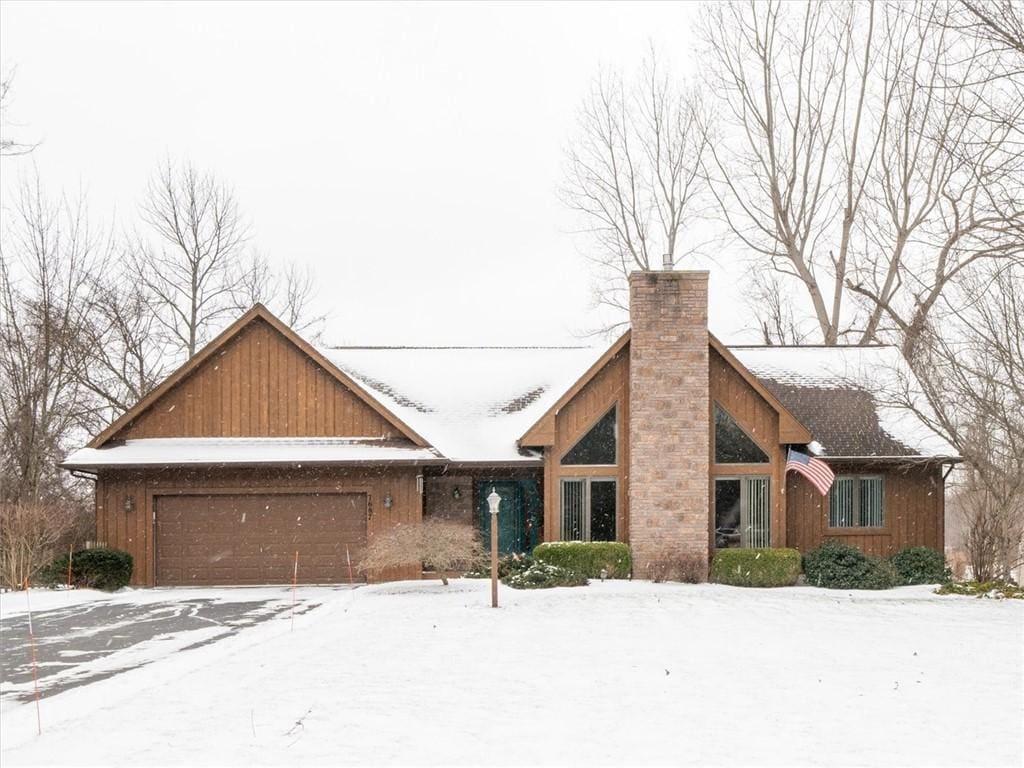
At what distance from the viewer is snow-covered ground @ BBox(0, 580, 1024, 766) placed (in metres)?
8.27

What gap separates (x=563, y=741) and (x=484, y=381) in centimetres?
1684

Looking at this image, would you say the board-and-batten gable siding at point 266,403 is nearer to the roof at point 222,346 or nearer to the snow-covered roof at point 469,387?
the roof at point 222,346

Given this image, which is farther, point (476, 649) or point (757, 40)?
point (757, 40)

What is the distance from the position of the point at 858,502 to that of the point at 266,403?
13009 mm

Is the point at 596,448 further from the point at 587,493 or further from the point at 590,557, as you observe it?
the point at 590,557

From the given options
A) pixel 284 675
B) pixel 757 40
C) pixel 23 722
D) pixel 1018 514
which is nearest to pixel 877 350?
pixel 1018 514

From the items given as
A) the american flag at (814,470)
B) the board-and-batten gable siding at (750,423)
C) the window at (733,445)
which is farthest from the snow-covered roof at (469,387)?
the american flag at (814,470)

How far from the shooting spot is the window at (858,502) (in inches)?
885

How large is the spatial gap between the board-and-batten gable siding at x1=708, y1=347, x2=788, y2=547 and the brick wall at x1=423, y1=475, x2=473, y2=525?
5.28 meters

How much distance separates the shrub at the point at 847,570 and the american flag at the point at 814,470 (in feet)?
4.28

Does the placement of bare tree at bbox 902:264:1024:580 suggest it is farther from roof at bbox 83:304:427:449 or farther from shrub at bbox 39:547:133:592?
shrub at bbox 39:547:133:592

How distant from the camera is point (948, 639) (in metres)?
14.3

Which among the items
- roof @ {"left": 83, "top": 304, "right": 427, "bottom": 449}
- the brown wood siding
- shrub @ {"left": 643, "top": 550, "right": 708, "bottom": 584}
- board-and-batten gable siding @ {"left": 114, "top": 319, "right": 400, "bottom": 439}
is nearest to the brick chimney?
shrub @ {"left": 643, "top": 550, "right": 708, "bottom": 584}

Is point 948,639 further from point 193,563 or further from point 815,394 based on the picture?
point 193,563
